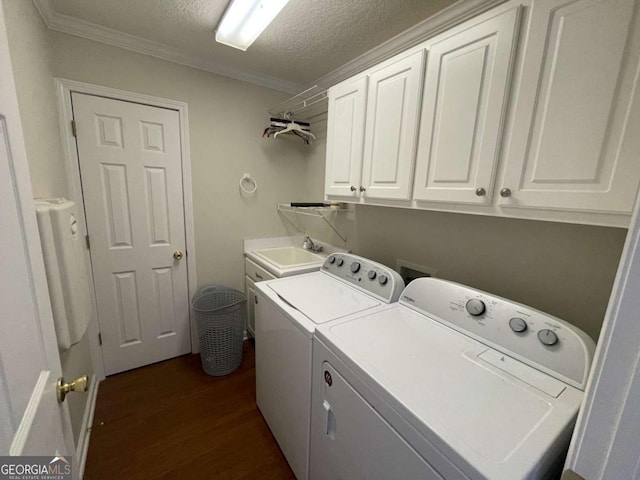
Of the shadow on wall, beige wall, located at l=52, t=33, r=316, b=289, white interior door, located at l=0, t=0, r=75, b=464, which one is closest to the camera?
white interior door, located at l=0, t=0, r=75, b=464

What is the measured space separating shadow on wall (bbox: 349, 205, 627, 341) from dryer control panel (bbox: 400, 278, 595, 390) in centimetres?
28

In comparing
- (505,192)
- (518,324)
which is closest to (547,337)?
(518,324)

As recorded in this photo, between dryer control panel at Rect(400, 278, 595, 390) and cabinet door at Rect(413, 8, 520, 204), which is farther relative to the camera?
cabinet door at Rect(413, 8, 520, 204)

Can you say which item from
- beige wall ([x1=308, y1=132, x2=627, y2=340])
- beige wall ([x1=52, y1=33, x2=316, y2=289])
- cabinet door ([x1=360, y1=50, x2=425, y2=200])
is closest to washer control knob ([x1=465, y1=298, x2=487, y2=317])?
beige wall ([x1=308, y1=132, x2=627, y2=340])

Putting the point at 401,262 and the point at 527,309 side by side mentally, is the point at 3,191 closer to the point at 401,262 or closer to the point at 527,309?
the point at 527,309

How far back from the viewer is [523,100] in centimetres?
90

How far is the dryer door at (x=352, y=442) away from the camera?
759 mm

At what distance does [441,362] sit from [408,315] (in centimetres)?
34

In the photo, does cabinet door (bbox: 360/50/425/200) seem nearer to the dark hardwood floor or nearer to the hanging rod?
the hanging rod

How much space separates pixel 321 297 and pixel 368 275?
0.32 meters

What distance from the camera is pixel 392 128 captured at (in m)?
1.36

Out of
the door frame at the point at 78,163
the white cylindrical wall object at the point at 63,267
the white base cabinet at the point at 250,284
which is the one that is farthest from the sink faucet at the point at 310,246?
the white cylindrical wall object at the point at 63,267

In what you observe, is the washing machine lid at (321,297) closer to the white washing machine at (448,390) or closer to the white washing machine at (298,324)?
the white washing machine at (298,324)

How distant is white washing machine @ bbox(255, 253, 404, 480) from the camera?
124cm
